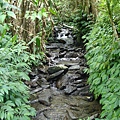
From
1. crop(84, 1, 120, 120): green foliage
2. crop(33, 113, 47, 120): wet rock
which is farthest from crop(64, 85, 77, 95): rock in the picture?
crop(33, 113, 47, 120): wet rock

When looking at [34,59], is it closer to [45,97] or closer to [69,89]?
[45,97]

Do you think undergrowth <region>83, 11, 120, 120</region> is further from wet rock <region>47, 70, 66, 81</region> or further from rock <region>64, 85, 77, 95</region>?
wet rock <region>47, 70, 66, 81</region>

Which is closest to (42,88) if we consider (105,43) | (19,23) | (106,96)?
(19,23)

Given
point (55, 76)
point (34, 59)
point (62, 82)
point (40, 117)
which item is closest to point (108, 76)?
point (34, 59)

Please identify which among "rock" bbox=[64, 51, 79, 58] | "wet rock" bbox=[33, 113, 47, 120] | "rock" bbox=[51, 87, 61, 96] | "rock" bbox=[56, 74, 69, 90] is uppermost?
"rock" bbox=[64, 51, 79, 58]

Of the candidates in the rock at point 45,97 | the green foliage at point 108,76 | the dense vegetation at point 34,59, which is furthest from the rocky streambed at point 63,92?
the green foliage at point 108,76

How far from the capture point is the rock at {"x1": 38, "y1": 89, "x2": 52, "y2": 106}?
154 inches

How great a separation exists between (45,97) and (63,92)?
0.55 m

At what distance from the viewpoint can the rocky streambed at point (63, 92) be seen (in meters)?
3.58

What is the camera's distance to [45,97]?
409 cm

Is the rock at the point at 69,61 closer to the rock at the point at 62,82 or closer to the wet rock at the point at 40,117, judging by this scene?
the rock at the point at 62,82

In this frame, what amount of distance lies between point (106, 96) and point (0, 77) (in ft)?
4.59

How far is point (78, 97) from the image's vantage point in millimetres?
4234

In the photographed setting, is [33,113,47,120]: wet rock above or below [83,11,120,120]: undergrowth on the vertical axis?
below
